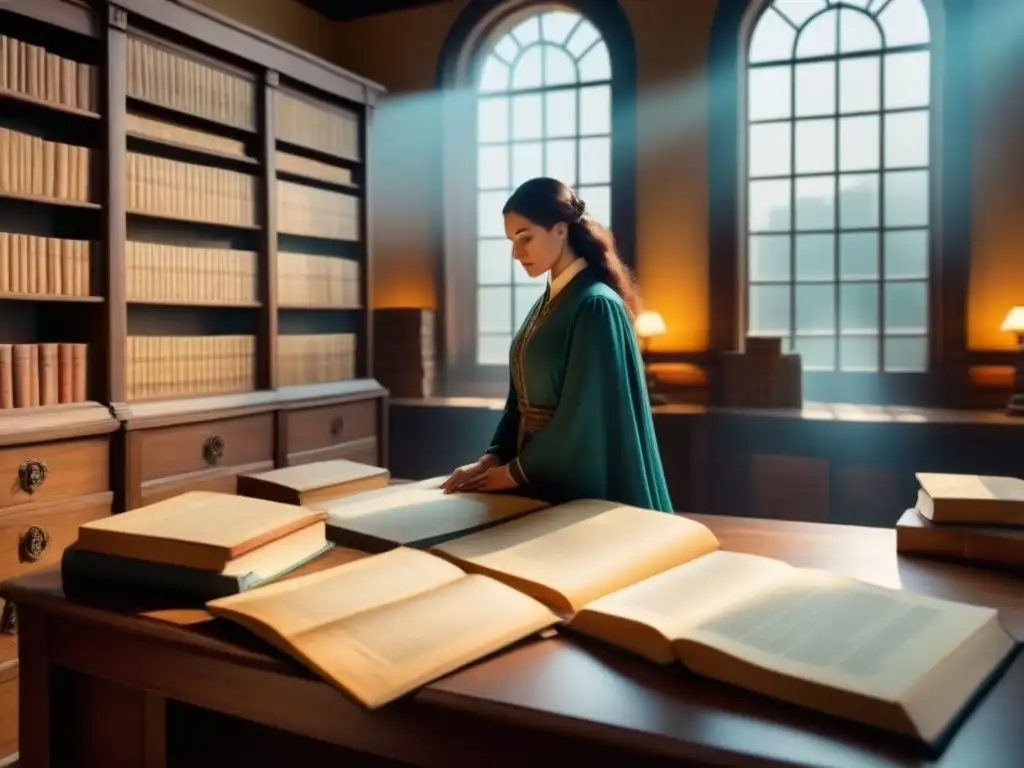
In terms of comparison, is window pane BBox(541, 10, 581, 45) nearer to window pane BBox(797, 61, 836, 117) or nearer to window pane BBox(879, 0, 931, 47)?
window pane BBox(797, 61, 836, 117)

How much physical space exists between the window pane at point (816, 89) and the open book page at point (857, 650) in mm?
3822

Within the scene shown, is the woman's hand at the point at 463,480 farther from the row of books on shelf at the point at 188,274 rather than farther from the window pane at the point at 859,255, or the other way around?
the window pane at the point at 859,255

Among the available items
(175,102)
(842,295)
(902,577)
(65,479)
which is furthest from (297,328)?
(902,577)

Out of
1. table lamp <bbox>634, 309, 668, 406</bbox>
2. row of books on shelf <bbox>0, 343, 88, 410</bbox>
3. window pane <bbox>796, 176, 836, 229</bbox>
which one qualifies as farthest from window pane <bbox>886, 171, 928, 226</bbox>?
row of books on shelf <bbox>0, 343, 88, 410</bbox>

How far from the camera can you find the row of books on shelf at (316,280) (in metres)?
4.12

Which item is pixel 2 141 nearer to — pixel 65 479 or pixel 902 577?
pixel 65 479

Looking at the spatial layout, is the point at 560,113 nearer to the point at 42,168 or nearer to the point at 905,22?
the point at 905,22

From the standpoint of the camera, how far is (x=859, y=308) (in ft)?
14.4

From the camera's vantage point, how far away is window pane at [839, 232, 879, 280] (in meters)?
4.35

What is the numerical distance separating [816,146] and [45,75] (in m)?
3.22

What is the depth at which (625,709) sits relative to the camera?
2.68 ft

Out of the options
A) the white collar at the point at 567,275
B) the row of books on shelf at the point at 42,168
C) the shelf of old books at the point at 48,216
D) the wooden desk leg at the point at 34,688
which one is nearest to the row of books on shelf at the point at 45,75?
the shelf of old books at the point at 48,216

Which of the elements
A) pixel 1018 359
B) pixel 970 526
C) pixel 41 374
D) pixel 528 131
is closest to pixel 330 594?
pixel 970 526

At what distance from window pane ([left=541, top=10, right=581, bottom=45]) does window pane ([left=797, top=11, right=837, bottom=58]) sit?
1120 millimetres
